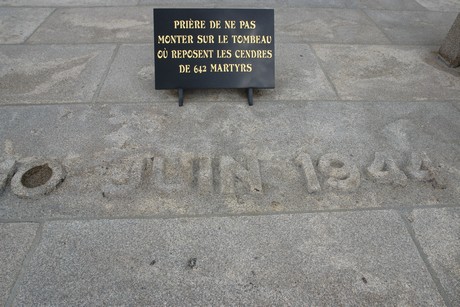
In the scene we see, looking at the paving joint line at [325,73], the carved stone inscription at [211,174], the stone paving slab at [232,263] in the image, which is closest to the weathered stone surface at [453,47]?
the paving joint line at [325,73]

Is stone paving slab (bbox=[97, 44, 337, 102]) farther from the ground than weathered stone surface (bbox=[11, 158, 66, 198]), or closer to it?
farther from the ground

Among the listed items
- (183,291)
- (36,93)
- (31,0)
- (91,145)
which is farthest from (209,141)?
(31,0)

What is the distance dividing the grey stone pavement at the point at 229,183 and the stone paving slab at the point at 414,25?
2.44 feet

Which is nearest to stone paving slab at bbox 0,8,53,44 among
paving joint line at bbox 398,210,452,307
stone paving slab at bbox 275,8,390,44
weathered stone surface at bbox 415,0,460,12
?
stone paving slab at bbox 275,8,390,44

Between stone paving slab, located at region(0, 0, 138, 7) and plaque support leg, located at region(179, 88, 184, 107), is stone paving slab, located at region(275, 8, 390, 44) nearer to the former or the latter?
plaque support leg, located at region(179, 88, 184, 107)

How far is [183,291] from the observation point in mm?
2039

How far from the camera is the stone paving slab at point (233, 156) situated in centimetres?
259

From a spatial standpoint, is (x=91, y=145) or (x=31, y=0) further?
(x=31, y=0)

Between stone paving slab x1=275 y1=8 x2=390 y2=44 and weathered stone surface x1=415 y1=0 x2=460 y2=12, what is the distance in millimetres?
1457

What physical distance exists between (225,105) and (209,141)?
0.64 metres

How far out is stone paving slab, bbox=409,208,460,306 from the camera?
2139 millimetres

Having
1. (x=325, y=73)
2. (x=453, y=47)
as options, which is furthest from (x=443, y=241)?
(x=453, y=47)

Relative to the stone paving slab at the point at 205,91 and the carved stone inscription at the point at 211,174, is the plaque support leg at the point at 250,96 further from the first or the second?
the carved stone inscription at the point at 211,174

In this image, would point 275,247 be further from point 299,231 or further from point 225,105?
point 225,105
